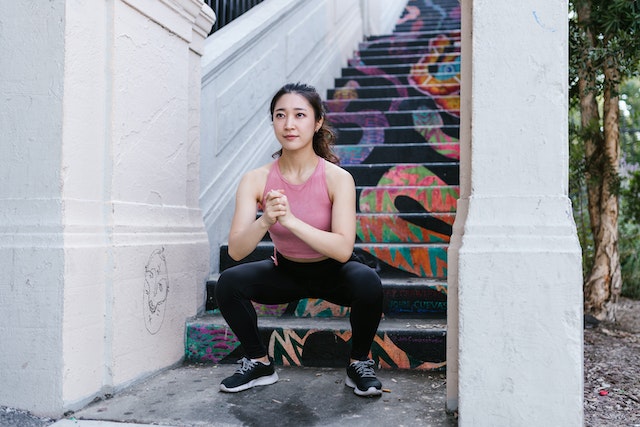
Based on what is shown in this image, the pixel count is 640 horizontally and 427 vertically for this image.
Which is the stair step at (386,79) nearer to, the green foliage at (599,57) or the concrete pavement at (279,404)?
the green foliage at (599,57)

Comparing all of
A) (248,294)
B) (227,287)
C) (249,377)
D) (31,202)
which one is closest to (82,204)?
(31,202)

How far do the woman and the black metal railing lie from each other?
2139 mm

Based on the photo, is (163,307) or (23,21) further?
(163,307)

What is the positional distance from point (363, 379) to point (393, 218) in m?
1.45

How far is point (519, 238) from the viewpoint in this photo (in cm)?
203

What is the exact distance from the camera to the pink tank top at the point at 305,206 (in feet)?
8.53

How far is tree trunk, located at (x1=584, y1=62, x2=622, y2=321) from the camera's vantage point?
3760 mm

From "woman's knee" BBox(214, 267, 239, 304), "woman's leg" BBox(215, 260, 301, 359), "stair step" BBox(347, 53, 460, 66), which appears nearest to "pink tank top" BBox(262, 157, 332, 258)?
"woman's leg" BBox(215, 260, 301, 359)

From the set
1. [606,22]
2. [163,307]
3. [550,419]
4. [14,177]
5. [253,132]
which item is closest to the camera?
[550,419]

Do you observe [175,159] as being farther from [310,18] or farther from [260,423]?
[310,18]

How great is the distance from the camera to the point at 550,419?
6.48 feet

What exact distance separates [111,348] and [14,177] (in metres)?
0.84

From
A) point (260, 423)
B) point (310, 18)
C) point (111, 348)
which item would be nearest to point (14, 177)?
point (111, 348)

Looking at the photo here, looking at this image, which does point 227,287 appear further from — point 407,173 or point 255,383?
point 407,173
